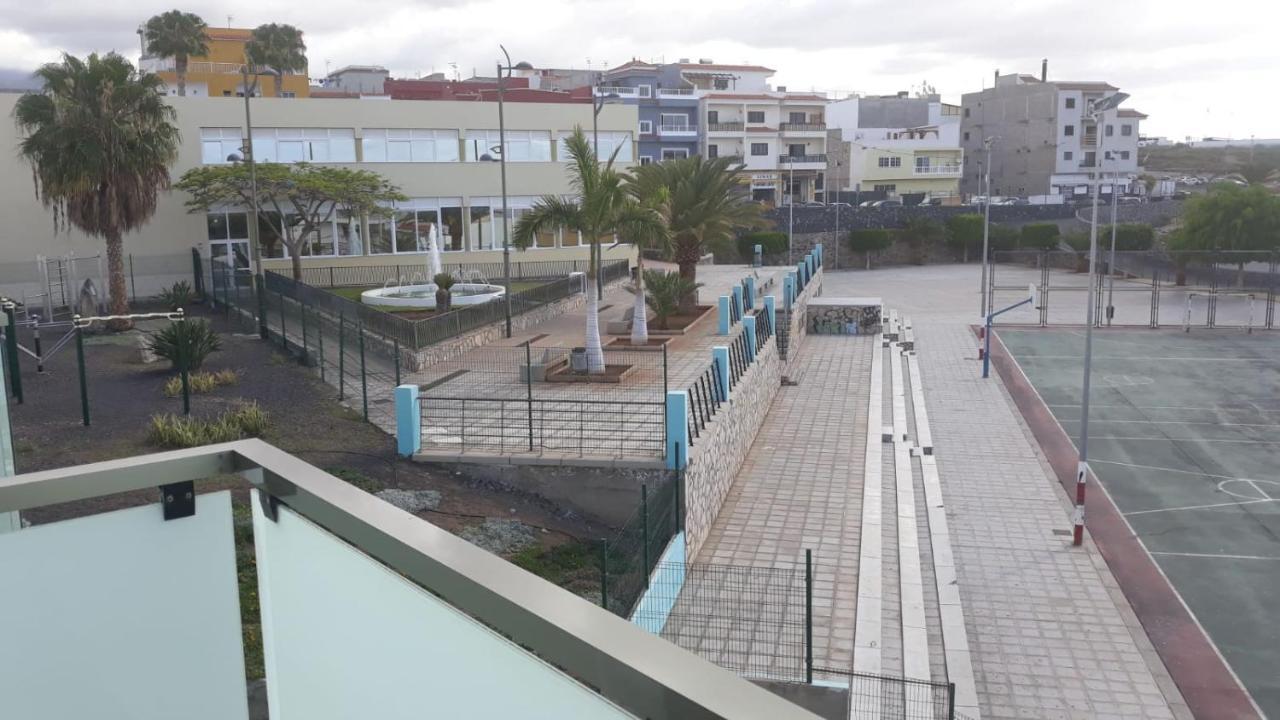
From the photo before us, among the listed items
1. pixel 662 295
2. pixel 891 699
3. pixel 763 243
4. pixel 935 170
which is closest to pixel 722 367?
pixel 891 699

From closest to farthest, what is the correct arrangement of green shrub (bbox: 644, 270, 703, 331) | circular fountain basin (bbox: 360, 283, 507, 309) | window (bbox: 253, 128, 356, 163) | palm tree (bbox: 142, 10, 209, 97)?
green shrub (bbox: 644, 270, 703, 331), circular fountain basin (bbox: 360, 283, 507, 309), window (bbox: 253, 128, 356, 163), palm tree (bbox: 142, 10, 209, 97)

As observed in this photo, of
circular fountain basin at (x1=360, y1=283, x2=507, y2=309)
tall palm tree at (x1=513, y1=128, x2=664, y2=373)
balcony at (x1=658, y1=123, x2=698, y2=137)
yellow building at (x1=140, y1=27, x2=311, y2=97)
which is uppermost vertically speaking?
yellow building at (x1=140, y1=27, x2=311, y2=97)

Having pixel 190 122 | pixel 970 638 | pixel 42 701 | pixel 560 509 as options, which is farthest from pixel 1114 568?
pixel 190 122

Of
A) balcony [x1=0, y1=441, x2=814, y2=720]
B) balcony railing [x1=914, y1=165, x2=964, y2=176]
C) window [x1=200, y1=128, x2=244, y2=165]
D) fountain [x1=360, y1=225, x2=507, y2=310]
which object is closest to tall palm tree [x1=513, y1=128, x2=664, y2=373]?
fountain [x1=360, y1=225, x2=507, y2=310]

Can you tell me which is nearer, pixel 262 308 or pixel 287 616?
pixel 287 616

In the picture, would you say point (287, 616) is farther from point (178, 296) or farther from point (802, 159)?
point (802, 159)

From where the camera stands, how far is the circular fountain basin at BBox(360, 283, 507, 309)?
3147cm

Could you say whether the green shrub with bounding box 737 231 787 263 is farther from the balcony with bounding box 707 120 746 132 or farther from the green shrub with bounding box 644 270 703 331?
the green shrub with bounding box 644 270 703 331

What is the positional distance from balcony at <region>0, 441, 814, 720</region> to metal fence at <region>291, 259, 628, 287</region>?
3765 cm

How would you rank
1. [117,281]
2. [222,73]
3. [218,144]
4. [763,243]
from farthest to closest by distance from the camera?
[763,243], [222,73], [218,144], [117,281]

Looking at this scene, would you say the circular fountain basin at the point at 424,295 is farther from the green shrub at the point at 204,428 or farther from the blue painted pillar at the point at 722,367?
the green shrub at the point at 204,428

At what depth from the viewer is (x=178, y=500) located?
3.12 meters

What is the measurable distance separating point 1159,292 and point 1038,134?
1801 inches

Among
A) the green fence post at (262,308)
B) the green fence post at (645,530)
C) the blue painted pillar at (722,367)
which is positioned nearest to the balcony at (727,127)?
the green fence post at (262,308)
